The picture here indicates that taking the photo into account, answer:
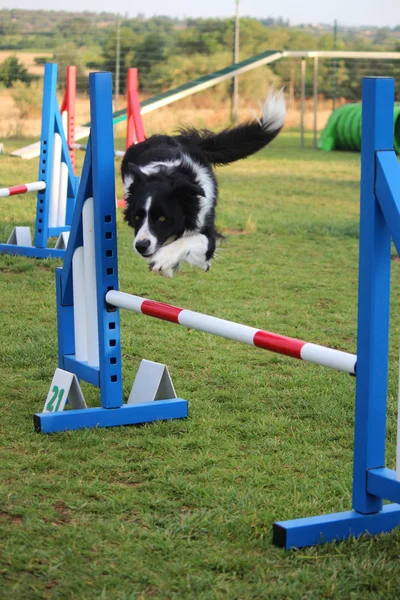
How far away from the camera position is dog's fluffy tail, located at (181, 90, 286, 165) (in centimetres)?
461

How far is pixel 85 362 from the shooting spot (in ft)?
12.5

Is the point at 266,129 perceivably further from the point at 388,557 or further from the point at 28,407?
the point at 388,557

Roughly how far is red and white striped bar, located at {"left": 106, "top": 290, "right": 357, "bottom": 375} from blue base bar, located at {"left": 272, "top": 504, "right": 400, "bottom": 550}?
473 millimetres

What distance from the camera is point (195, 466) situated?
3195mm

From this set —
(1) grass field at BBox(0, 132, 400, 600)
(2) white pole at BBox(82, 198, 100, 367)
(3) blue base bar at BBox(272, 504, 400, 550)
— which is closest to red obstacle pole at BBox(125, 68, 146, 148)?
(1) grass field at BBox(0, 132, 400, 600)

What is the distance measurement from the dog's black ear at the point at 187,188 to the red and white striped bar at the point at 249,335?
675mm

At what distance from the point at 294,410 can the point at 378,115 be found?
178 centimetres

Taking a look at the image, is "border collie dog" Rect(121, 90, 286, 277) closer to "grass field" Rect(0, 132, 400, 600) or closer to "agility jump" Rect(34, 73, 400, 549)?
"agility jump" Rect(34, 73, 400, 549)

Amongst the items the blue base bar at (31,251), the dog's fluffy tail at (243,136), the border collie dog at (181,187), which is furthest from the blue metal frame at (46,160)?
the dog's fluffy tail at (243,136)

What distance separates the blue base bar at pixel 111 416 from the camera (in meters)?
3.49

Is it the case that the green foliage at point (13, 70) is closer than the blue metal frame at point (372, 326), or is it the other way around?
the blue metal frame at point (372, 326)

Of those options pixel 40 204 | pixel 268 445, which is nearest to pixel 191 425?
pixel 268 445

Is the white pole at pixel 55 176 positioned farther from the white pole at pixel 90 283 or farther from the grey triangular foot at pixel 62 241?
the white pole at pixel 90 283

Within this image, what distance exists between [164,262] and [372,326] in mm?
1570
